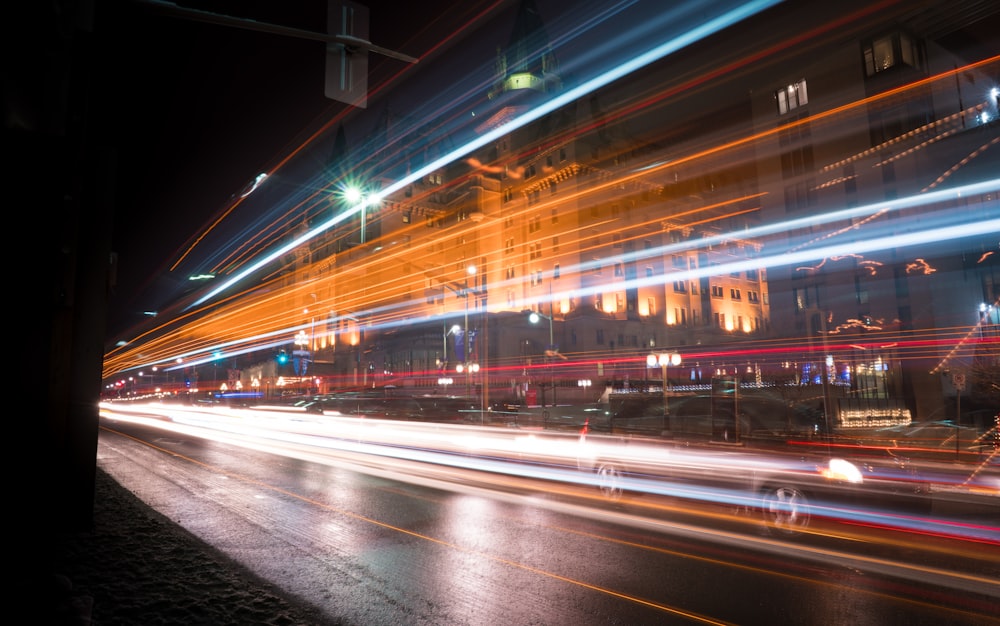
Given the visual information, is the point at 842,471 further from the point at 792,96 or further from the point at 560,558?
the point at 792,96

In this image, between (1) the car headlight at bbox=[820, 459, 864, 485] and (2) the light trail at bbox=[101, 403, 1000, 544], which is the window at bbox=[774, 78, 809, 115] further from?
(1) the car headlight at bbox=[820, 459, 864, 485]

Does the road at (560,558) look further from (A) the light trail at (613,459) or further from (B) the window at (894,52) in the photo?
(B) the window at (894,52)

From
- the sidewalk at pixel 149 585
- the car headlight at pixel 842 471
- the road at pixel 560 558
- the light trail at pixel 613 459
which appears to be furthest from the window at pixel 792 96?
the sidewalk at pixel 149 585

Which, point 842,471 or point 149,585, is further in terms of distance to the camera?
point 842,471

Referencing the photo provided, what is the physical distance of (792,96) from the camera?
44.7 metres

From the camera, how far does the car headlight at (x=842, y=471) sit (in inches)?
321

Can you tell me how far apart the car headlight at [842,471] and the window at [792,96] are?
141 feet

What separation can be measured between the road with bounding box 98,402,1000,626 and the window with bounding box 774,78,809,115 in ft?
140

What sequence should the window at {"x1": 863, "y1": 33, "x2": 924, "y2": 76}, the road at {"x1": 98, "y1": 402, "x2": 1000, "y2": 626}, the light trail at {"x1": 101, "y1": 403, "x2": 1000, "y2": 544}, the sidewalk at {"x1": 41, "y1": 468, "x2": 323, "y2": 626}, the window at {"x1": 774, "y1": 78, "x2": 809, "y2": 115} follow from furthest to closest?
the window at {"x1": 774, "y1": 78, "x2": 809, "y2": 115} < the window at {"x1": 863, "y1": 33, "x2": 924, "y2": 76} < the light trail at {"x1": 101, "y1": 403, "x2": 1000, "y2": 544} < the road at {"x1": 98, "y1": 402, "x2": 1000, "y2": 626} < the sidewalk at {"x1": 41, "y1": 468, "x2": 323, "y2": 626}

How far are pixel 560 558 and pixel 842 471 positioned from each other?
4.35 meters

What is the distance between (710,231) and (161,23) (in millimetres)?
69076

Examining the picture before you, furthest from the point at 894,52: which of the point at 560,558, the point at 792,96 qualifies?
the point at 560,558

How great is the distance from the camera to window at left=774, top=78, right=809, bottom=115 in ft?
143

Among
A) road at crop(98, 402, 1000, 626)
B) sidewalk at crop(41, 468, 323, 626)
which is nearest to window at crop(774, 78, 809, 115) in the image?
road at crop(98, 402, 1000, 626)
